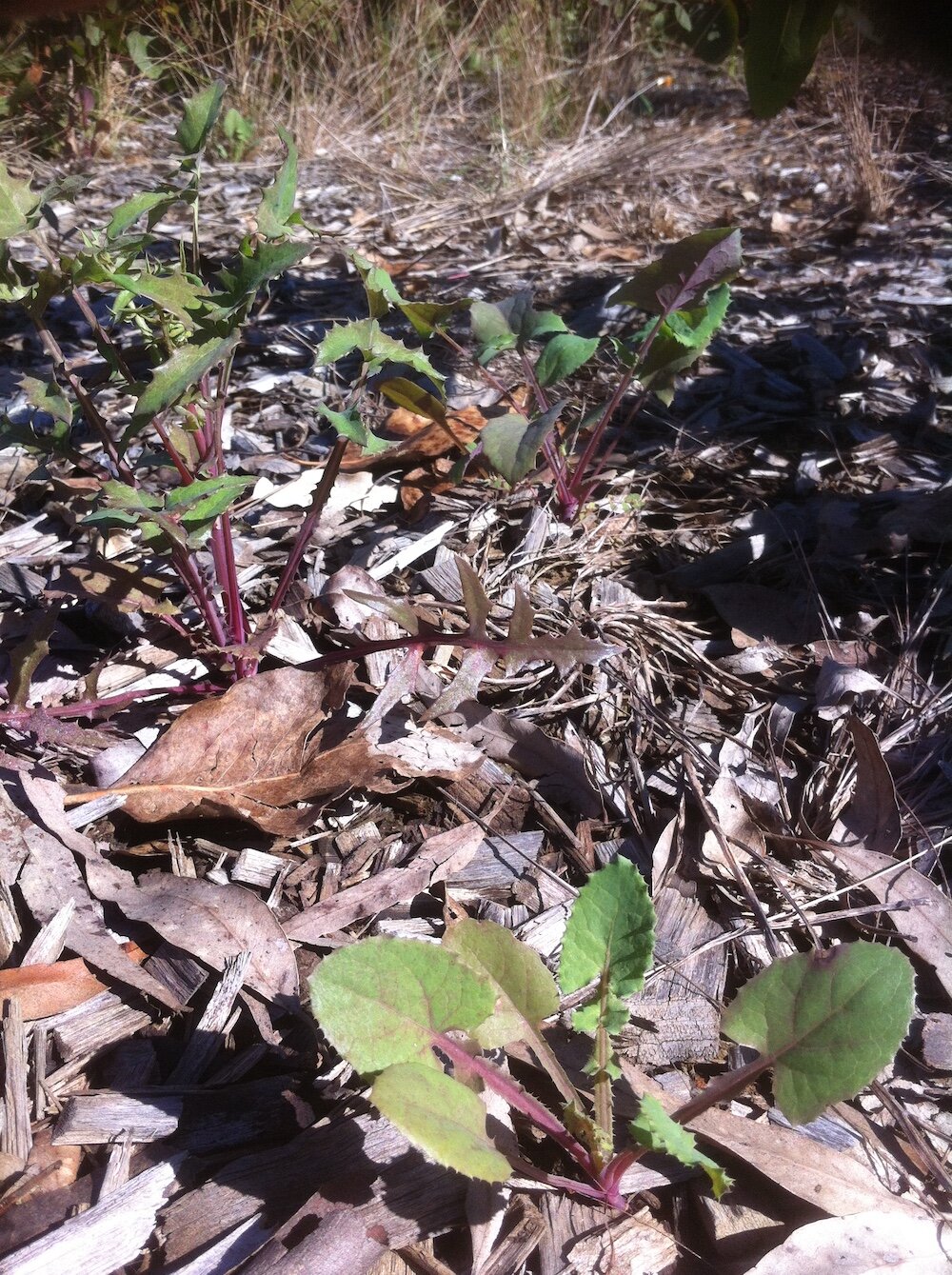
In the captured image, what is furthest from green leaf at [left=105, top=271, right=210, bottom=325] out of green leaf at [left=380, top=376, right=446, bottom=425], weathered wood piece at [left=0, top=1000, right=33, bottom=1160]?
weathered wood piece at [left=0, top=1000, right=33, bottom=1160]

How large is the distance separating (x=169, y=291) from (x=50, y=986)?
0.78m

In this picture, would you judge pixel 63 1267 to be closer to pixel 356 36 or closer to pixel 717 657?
pixel 717 657

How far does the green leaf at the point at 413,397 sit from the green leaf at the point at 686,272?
346mm

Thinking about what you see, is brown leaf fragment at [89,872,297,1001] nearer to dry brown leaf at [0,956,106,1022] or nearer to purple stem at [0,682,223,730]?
dry brown leaf at [0,956,106,1022]

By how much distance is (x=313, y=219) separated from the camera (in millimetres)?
3271

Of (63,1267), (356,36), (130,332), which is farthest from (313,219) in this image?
(63,1267)

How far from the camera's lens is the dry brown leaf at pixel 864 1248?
32.7 inches

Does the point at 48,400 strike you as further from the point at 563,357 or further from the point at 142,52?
the point at 142,52

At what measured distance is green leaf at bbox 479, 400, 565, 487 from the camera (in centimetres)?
129

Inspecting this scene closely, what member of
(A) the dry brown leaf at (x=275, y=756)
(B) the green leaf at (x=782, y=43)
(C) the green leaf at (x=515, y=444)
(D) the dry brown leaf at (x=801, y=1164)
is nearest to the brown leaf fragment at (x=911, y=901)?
(D) the dry brown leaf at (x=801, y=1164)

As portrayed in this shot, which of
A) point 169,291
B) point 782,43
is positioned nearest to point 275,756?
point 169,291

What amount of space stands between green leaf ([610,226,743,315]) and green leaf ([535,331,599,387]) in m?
0.09

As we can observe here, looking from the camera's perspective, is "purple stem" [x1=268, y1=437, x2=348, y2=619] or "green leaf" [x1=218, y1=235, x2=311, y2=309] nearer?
"green leaf" [x1=218, y1=235, x2=311, y2=309]

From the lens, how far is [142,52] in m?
3.97
